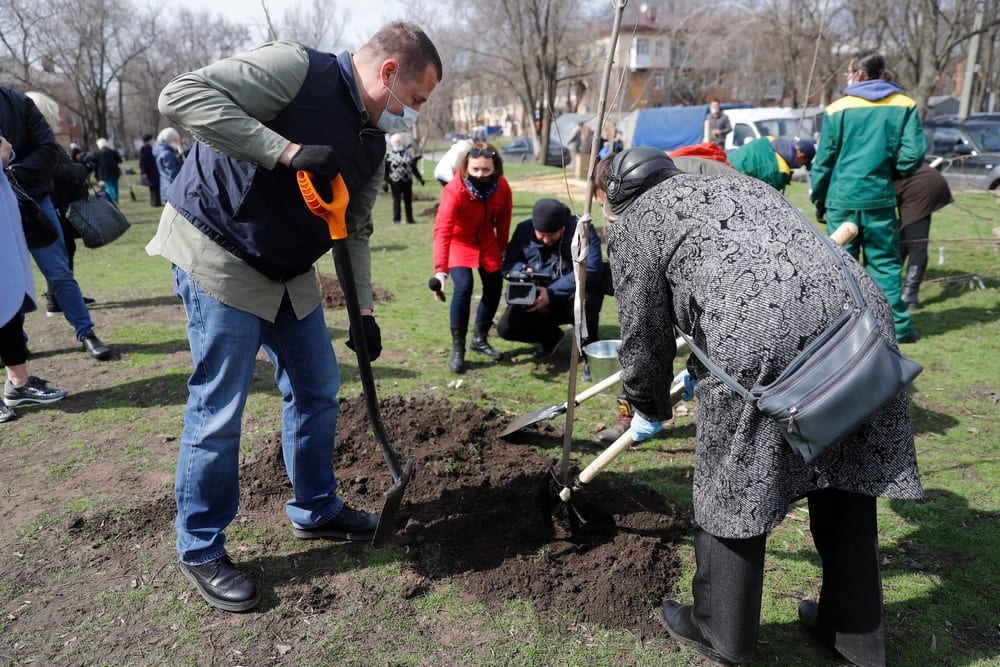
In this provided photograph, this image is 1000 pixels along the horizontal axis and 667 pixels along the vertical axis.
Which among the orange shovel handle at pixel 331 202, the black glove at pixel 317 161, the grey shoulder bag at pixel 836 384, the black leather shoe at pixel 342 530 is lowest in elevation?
the black leather shoe at pixel 342 530

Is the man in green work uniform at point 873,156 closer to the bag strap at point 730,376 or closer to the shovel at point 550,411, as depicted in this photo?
the shovel at point 550,411

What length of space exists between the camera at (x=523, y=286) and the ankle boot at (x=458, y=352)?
0.45 meters

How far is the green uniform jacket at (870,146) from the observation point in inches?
208

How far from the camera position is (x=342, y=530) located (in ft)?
10.1

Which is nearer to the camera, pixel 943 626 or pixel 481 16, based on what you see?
pixel 943 626

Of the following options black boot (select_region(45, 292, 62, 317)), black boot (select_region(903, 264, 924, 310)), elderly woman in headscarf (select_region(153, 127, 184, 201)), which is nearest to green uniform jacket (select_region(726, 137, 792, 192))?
black boot (select_region(903, 264, 924, 310))

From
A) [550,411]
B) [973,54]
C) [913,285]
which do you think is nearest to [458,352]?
[550,411]

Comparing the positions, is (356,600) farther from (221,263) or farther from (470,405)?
(470,405)

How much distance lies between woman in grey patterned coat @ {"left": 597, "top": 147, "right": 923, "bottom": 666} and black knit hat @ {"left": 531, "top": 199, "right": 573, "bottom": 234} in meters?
2.70

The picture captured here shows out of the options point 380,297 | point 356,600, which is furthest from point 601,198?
point 380,297

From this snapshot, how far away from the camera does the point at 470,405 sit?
14.4 feet

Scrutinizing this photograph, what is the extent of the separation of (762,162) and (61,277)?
5.34 metres

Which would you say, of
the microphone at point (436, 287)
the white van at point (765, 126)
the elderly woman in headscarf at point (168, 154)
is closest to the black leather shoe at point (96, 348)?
the microphone at point (436, 287)

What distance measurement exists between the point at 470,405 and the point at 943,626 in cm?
263
